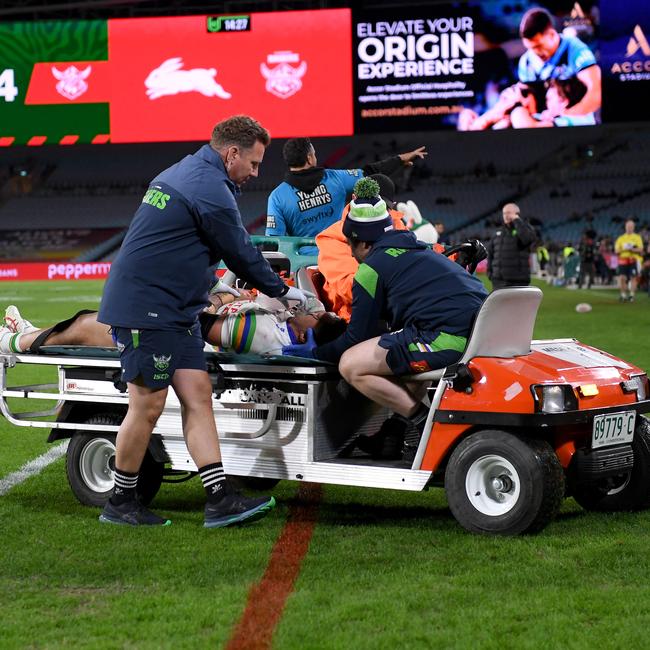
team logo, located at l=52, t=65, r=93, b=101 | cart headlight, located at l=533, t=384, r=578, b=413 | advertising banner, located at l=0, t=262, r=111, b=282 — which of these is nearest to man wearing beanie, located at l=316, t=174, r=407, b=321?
cart headlight, located at l=533, t=384, r=578, b=413

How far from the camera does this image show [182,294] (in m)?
5.35

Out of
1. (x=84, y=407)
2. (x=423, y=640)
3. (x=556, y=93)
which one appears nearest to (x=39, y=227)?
(x=556, y=93)

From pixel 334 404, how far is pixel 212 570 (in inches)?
52.5

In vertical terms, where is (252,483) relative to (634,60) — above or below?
below

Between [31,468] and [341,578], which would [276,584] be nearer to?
[341,578]

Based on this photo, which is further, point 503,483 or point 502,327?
point 502,327

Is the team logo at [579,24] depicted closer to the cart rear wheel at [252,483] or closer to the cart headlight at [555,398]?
the cart rear wheel at [252,483]

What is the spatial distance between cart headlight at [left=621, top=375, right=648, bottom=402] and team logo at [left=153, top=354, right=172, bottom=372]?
207 cm

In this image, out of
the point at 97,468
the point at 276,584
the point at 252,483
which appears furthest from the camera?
the point at 252,483

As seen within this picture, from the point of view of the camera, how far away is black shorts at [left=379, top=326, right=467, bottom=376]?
17.5ft

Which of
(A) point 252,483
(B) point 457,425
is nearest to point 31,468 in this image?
(A) point 252,483

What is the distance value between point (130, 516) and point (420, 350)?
1537mm

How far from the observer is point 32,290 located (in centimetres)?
3216

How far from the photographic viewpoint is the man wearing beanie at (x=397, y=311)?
5.37 m
